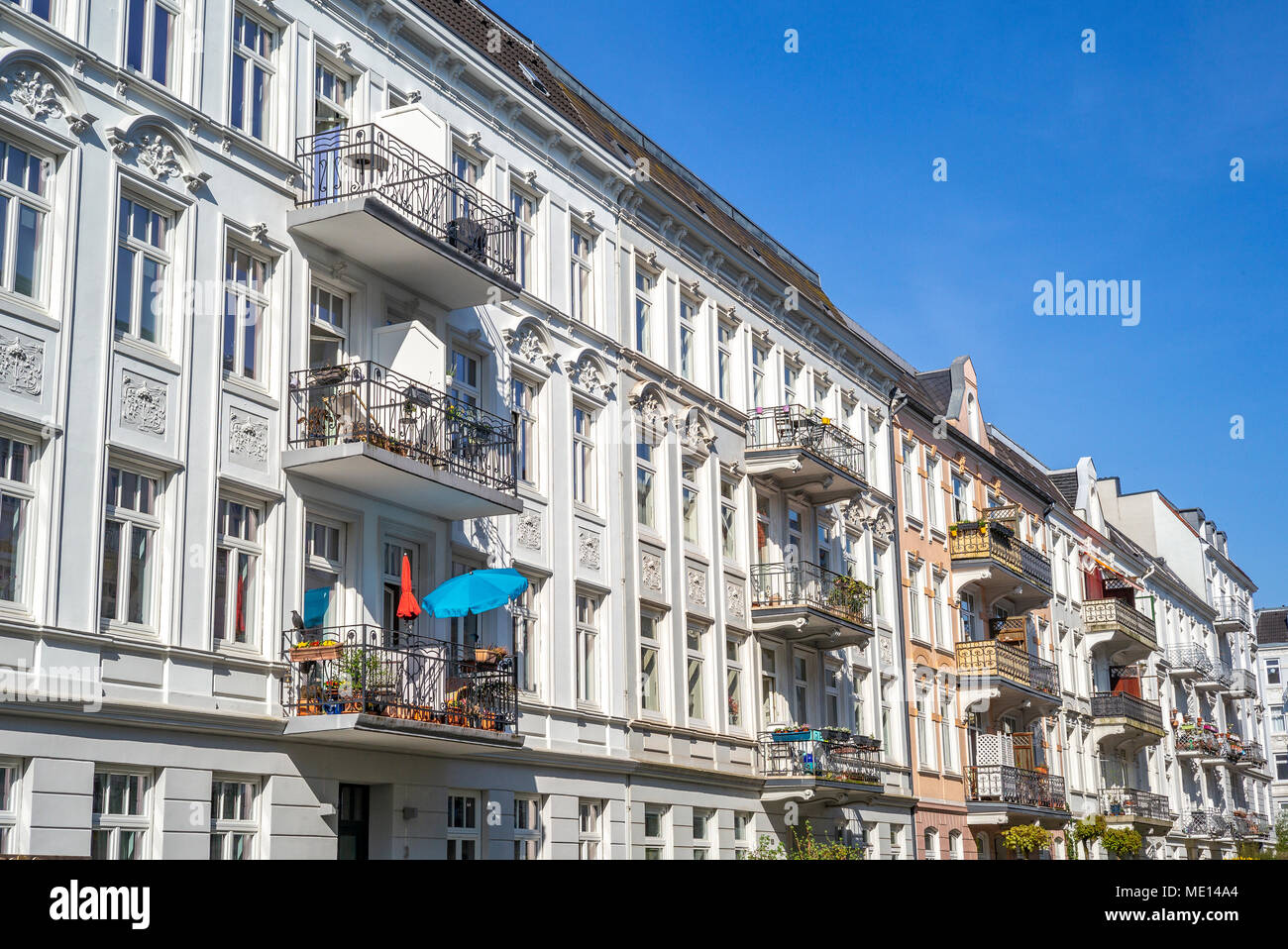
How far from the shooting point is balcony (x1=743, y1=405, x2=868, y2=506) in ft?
97.8

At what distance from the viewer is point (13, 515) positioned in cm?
1415

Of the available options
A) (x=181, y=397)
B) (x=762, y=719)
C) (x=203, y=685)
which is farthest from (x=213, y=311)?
(x=762, y=719)

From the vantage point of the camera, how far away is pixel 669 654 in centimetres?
2583

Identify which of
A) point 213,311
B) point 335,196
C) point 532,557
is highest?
point 335,196

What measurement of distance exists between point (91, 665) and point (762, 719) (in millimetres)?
16684

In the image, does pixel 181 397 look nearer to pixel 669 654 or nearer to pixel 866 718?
pixel 669 654

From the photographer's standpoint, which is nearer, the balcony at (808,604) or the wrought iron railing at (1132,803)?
the balcony at (808,604)

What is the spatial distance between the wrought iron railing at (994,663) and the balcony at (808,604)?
8.40m

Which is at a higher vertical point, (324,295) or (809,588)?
(324,295)

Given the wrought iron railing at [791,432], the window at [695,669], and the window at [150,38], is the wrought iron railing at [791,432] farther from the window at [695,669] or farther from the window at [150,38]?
the window at [150,38]

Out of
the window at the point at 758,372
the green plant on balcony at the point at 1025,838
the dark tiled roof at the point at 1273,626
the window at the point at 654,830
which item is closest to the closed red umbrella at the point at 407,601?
the window at the point at 654,830

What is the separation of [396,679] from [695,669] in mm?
10449

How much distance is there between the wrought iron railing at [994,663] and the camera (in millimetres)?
38812

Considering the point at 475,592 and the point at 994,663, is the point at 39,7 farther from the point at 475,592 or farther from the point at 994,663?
the point at 994,663
